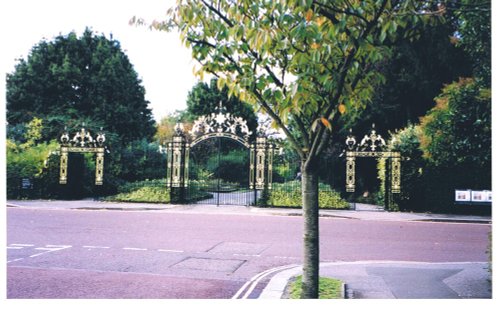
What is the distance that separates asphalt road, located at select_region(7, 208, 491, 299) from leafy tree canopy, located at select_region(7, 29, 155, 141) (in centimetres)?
1287

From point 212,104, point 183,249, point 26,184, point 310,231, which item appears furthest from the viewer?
point 212,104

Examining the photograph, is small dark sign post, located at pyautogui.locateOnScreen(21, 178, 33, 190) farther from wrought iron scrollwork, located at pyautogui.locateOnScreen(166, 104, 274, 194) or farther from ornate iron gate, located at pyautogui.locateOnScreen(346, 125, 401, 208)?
ornate iron gate, located at pyautogui.locateOnScreen(346, 125, 401, 208)

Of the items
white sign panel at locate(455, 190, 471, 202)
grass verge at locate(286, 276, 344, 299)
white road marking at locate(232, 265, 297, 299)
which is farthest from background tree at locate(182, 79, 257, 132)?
grass verge at locate(286, 276, 344, 299)

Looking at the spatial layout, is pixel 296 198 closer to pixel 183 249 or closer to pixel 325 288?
pixel 183 249

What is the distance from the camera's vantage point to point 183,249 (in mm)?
8086

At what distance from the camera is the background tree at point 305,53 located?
3.79 m

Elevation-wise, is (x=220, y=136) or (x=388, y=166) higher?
(x=220, y=136)

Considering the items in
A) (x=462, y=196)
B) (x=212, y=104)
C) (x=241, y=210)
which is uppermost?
(x=212, y=104)

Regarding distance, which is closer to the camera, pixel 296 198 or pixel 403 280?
pixel 403 280

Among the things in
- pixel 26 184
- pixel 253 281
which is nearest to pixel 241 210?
pixel 253 281

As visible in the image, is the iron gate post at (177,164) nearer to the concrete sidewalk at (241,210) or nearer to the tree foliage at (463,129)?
the concrete sidewalk at (241,210)

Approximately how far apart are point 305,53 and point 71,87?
25.0 meters

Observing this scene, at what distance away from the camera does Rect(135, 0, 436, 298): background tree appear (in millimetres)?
3787

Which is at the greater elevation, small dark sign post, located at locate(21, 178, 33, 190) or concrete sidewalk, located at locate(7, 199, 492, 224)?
small dark sign post, located at locate(21, 178, 33, 190)
